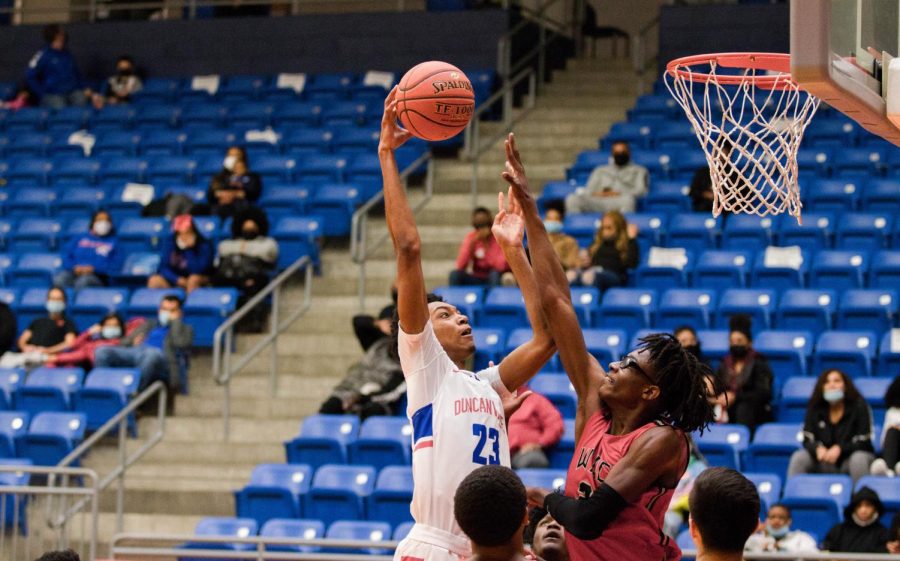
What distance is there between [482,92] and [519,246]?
1110 centimetres

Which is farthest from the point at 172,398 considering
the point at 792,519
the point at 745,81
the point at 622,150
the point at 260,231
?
the point at 745,81

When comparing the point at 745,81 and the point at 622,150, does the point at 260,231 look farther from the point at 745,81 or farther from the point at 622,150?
the point at 745,81

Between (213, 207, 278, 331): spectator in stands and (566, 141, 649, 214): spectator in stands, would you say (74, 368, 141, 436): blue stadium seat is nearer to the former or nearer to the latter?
(213, 207, 278, 331): spectator in stands

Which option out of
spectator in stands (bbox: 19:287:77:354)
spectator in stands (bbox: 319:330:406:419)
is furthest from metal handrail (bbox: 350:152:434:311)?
spectator in stands (bbox: 19:287:77:354)

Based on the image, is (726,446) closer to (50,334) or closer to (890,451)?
(890,451)

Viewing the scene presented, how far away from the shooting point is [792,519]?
8656 mm

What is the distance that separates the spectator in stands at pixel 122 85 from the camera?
17594mm

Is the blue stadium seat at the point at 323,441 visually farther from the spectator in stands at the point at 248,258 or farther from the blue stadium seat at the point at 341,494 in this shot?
the spectator in stands at the point at 248,258

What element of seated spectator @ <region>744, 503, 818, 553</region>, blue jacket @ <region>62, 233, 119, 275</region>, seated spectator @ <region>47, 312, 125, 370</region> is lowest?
seated spectator @ <region>744, 503, 818, 553</region>

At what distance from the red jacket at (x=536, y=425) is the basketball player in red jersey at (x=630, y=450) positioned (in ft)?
15.7

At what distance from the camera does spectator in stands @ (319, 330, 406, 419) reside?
10641 mm

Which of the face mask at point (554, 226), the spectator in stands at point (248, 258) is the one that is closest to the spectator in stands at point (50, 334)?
the spectator in stands at point (248, 258)

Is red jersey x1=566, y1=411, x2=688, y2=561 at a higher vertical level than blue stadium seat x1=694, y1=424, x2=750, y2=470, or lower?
higher

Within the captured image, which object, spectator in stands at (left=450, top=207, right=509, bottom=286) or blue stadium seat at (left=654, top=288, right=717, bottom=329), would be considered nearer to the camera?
blue stadium seat at (left=654, top=288, right=717, bottom=329)
